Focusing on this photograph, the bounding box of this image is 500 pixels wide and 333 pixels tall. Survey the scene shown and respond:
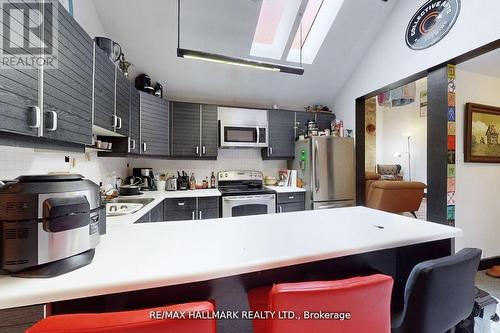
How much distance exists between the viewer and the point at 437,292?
2.77 feet

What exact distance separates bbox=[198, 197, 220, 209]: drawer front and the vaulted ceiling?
1658 mm

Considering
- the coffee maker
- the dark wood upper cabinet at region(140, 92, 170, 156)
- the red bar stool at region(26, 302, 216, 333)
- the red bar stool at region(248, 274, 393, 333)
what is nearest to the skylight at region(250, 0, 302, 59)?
the dark wood upper cabinet at region(140, 92, 170, 156)

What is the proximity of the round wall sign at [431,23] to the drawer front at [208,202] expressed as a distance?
2.93 meters

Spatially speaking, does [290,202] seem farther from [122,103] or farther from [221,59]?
[122,103]

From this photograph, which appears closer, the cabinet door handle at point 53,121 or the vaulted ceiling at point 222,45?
the cabinet door handle at point 53,121

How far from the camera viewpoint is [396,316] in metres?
1.06

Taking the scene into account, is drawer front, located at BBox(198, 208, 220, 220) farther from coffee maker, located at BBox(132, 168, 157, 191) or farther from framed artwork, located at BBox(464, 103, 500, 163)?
framed artwork, located at BBox(464, 103, 500, 163)

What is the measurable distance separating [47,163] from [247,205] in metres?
2.16

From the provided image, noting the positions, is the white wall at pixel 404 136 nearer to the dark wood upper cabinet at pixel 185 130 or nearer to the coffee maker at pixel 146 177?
the dark wood upper cabinet at pixel 185 130

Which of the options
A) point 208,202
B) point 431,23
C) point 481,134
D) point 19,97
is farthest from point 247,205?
point 481,134

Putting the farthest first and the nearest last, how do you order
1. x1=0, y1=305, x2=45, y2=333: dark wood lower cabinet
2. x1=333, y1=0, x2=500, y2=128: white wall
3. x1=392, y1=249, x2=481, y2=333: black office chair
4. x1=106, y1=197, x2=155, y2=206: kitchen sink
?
x1=106, y1=197, x2=155, y2=206: kitchen sink → x1=333, y1=0, x2=500, y2=128: white wall → x1=392, y1=249, x2=481, y2=333: black office chair → x1=0, y1=305, x2=45, y2=333: dark wood lower cabinet

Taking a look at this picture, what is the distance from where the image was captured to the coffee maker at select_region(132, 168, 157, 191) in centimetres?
312

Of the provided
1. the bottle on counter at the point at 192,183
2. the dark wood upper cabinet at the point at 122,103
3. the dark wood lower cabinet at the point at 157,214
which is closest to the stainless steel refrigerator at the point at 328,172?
the bottle on counter at the point at 192,183

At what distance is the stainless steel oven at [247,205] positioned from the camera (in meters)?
2.99
